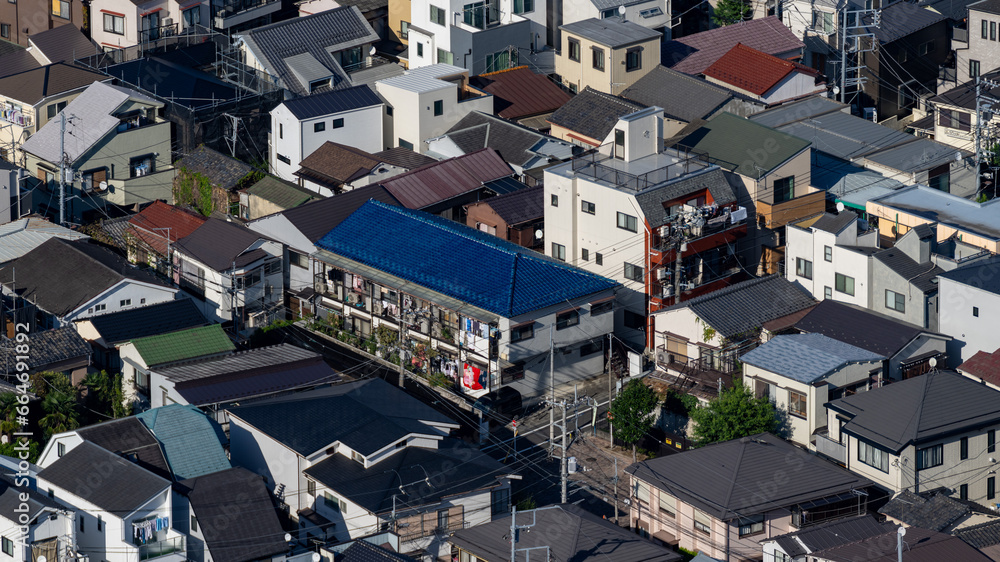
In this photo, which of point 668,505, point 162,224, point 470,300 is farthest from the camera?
point 162,224

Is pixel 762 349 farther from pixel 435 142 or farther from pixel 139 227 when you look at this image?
pixel 139 227

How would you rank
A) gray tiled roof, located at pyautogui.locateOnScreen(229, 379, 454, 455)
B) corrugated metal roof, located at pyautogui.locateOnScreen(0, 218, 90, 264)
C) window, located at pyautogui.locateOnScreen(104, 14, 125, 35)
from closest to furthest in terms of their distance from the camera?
1. gray tiled roof, located at pyautogui.locateOnScreen(229, 379, 454, 455)
2. corrugated metal roof, located at pyautogui.locateOnScreen(0, 218, 90, 264)
3. window, located at pyautogui.locateOnScreen(104, 14, 125, 35)

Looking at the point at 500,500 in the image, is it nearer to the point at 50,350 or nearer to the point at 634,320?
the point at 634,320

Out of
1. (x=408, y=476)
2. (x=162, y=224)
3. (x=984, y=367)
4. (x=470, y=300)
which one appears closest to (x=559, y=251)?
(x=470, y=300)

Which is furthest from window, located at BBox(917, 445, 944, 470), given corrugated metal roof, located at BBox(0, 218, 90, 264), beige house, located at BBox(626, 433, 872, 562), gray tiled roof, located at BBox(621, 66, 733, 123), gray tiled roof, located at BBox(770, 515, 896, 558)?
corrugated metal roof, located at BBox(0, 218, 90, 264)

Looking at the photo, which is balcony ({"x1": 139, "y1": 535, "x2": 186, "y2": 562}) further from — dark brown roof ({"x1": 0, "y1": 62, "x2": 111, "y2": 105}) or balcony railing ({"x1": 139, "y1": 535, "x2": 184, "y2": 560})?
dark brown roof ({"x1": 0, "y1": 62, "x2": 111, "y2": 105})

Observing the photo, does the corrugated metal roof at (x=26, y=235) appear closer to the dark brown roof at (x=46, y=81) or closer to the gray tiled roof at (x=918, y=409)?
the dark brown roof at (x=46, y=81)
